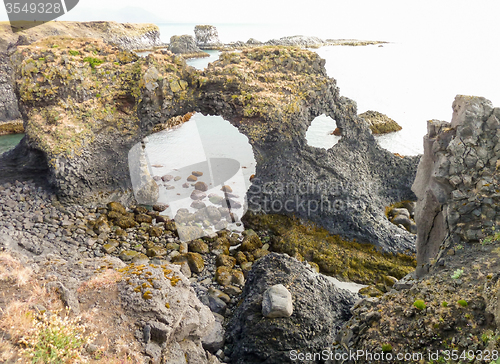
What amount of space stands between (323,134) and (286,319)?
98.0 ft

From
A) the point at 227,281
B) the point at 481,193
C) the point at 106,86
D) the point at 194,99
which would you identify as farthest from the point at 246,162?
the point at 481,193

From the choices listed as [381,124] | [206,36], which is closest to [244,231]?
[381,124]

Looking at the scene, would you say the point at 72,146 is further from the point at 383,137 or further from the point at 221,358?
the point at 383,137

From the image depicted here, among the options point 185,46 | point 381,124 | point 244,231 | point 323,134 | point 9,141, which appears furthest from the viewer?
point 185,46

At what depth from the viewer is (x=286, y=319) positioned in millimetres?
11641

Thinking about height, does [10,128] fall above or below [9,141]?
above

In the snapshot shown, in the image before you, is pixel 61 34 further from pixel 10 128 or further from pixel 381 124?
pixel 381 124

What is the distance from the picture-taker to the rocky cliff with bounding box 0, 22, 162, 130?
40.1 m

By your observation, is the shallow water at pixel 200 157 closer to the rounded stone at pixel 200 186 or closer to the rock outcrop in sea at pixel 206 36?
the rounded stone at pixel 200 186

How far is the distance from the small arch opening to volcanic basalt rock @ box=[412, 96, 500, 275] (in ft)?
70.1

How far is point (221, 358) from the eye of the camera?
38.0ft

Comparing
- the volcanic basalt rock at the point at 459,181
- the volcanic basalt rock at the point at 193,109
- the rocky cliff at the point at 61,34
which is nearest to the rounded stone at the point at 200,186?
the volcanic basalt rock at the point at 193,109

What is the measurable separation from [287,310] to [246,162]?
20326mm

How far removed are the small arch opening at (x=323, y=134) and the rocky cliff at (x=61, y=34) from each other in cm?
2128
